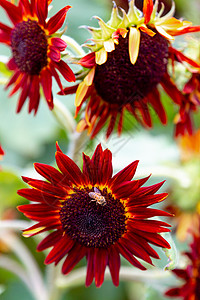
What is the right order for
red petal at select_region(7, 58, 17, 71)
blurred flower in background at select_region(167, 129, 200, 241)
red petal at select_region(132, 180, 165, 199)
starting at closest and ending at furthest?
red petal at select_region(132, 180, 165, 199), red petal at select_region(7, 58, 17, 71), blurred flower in background at select_region(167, 129, 200, 241)

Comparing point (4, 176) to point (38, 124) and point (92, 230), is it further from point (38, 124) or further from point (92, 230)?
point (38, 124)

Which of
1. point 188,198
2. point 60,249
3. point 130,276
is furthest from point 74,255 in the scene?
point 188,198

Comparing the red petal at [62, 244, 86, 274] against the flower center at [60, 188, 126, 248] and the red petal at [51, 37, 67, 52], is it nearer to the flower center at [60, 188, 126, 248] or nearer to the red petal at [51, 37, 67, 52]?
the flower center at [60, 188, 126, 248]

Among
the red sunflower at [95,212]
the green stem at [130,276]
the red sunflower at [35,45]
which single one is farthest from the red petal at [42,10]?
the green stem at [130,276]

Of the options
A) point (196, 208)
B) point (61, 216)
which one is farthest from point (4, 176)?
point (196, 208)

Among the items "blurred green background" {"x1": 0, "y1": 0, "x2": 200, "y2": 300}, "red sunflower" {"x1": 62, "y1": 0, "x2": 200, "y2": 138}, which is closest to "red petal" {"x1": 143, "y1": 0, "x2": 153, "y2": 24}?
"red sunflower" {"x1": 62, "y1": 0, "x2": 200, "y2": 138}
